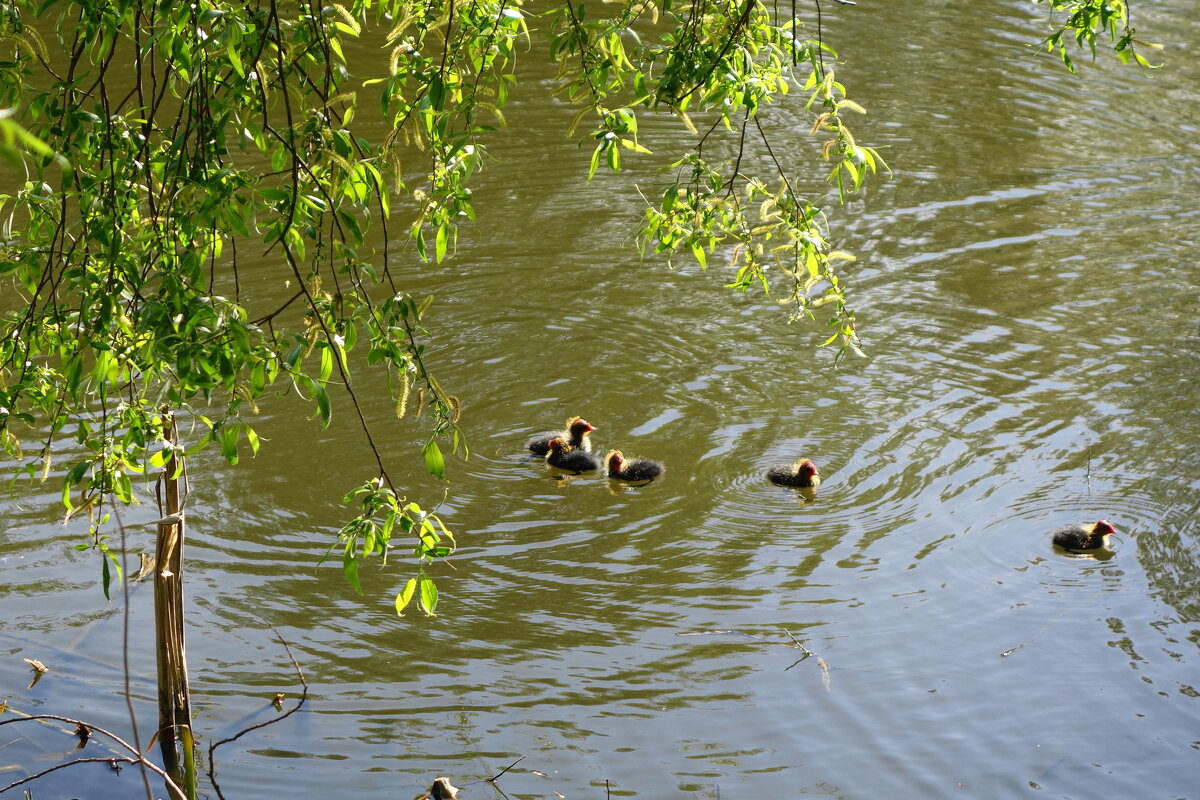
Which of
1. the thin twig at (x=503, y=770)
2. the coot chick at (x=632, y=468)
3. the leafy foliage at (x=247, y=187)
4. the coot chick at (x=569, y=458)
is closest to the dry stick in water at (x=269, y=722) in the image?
the thin twig at (x=503, y=770)

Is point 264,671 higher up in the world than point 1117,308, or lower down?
lower down

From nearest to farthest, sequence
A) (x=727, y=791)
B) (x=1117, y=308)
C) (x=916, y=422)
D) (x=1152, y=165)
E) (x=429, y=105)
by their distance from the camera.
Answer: (x=429, y=105), (x=727, y=791), (x=916, y=422), (x=1117, y=308), (x=1152, y=165)

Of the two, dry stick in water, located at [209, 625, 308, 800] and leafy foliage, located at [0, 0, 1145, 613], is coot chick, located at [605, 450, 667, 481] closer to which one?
dry stick in water, located at [209, 625, 308, 800]

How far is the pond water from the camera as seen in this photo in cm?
591

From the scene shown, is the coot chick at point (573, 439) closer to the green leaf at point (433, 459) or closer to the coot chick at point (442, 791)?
the coot chick at point (442, 791)

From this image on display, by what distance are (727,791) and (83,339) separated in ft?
10.9

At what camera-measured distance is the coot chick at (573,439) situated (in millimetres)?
8438

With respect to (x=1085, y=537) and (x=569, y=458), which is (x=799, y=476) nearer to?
(x=569, y=458)

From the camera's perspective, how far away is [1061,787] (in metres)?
5.74

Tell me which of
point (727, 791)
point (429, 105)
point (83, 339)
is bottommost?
point (727, 791)

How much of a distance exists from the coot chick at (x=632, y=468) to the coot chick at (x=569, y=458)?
0.39ft

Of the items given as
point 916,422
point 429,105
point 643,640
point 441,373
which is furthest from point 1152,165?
point 429,105

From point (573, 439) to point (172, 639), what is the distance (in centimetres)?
365

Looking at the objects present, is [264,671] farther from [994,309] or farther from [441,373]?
[994,309]
